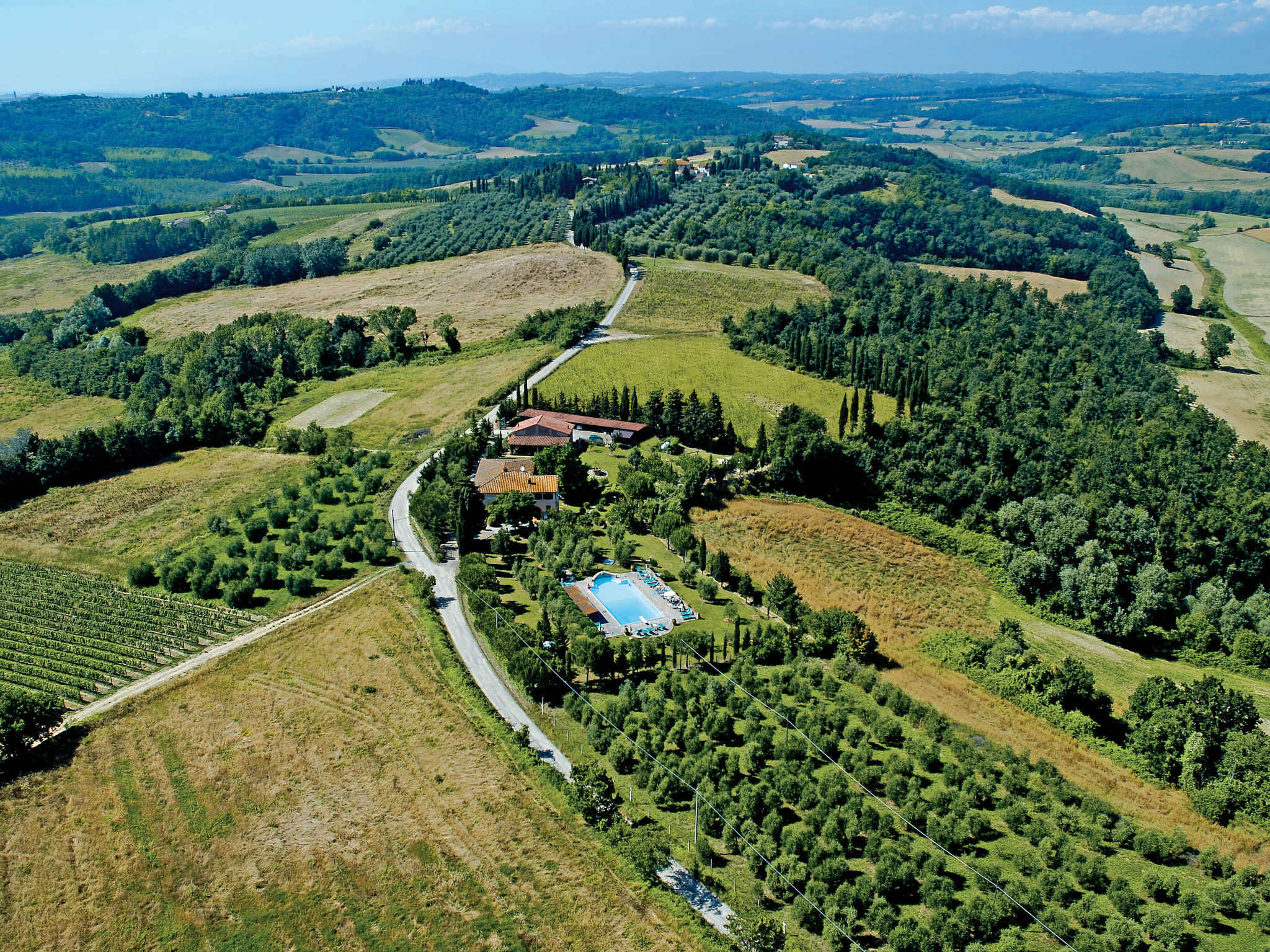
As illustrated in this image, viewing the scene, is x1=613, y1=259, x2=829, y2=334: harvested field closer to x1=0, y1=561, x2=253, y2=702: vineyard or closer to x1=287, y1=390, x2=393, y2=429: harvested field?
x1=287, y1=390, x2=393, y2=429: harvested field

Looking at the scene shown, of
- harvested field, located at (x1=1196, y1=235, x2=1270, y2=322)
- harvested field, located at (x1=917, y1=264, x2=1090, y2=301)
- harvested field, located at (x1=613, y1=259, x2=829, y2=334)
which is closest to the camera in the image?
harvested field, located at (x1=613, y1=259, x2=829, y2=334)

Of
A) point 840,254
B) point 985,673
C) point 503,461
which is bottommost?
point 985,673

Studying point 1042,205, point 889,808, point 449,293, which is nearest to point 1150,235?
point 1042,205

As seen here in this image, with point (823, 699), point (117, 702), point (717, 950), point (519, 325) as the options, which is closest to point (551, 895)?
point (717, 950)

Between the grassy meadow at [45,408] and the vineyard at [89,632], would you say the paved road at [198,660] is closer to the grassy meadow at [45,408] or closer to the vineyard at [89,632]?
the vineyard at [89,632]

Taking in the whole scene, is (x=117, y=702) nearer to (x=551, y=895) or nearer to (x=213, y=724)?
(x=213, y=724)

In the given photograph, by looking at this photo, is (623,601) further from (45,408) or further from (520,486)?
(45,408)

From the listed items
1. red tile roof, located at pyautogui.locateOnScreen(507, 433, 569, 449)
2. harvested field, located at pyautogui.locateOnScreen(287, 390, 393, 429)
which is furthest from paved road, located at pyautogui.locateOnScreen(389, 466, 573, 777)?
harvested field, located at pyautogui.locateOnScreen(287, 390, 393, 429)
